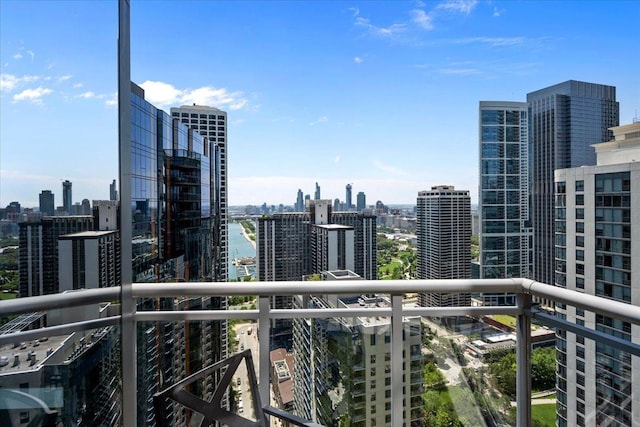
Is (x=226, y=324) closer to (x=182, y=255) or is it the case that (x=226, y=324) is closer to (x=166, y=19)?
(x=182, y=255)

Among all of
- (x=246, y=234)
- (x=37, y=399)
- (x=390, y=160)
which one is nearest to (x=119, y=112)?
(x=37, y=399)

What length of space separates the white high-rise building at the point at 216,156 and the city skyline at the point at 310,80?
29 centimetres

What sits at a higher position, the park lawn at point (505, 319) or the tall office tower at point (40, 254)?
the tall office tower at point (40, 254)

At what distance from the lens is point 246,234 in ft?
19.3

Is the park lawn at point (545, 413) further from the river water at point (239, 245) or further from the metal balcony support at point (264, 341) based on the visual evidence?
the river water at point (239, 245)

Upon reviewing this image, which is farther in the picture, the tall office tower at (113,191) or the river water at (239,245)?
the river water at (239,245)

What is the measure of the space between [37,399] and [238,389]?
90cm

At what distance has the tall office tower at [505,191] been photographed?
16.8ft

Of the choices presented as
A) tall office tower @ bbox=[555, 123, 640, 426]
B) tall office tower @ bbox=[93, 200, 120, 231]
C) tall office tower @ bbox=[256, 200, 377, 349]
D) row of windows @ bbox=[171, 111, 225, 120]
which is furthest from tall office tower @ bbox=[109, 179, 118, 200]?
row of windows @ bbox=[171, 111, 225, 120]

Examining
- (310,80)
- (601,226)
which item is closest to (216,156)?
(310,80)

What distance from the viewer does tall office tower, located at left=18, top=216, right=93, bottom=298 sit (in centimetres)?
61

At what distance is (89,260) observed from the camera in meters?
0.76

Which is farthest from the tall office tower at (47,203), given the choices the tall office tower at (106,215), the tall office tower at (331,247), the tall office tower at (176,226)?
the tall office tower at (331,247)

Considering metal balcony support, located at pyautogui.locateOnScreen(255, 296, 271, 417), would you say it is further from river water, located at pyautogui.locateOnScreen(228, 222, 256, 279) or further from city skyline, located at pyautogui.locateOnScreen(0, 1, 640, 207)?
river water, located at pyautogui.locateOnScreen(228, 222, 256, 279)
